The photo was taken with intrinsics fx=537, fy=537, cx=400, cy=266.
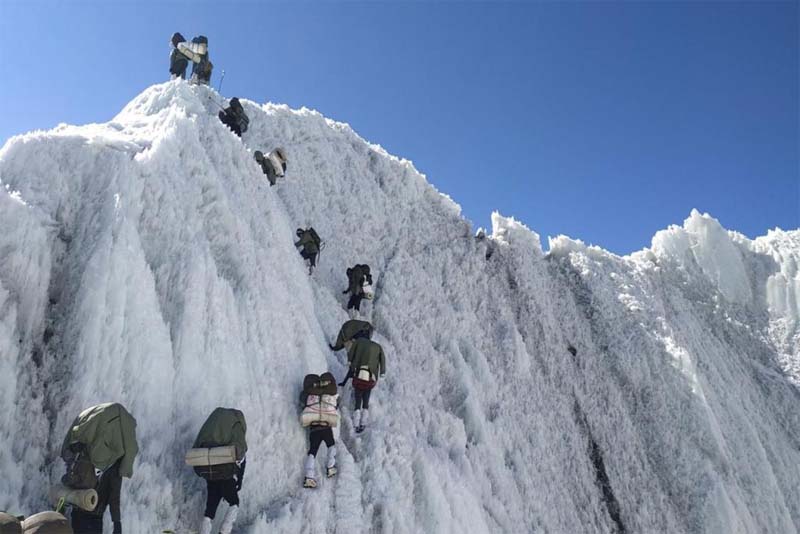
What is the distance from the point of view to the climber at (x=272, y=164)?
1568 cm

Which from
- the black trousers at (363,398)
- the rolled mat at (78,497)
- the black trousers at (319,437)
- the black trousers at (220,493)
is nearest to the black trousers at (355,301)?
the black trousers at (363,398)

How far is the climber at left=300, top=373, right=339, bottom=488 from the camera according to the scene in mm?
9586

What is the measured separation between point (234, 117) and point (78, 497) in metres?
13.5

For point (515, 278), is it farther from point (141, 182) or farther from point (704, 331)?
point (141, 182)

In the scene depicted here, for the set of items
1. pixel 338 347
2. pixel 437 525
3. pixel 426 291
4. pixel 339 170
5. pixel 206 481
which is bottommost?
pixel 437 525

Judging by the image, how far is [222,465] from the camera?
7.31m

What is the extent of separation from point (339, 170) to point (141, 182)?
10.6 meters

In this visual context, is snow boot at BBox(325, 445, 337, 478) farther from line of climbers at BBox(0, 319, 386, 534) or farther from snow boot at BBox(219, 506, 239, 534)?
snow boot at BBox(219, 506, 239, 534)

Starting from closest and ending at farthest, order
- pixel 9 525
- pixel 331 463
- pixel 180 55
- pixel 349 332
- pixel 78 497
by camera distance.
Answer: pixel 9 525 → pixel 78 497 → pixel 331 463 → pixel 349 332 → pixel 180 55

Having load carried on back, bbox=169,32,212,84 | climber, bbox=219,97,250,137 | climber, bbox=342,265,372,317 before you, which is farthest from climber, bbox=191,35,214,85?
climber, bbox=342,265,372,317

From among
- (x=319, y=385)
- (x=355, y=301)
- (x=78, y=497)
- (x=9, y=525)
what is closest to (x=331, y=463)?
(x=319, y=385)

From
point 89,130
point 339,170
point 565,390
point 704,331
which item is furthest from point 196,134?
point 704,331

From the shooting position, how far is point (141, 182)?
9.91 m

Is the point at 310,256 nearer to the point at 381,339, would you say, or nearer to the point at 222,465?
the point at 381,339
